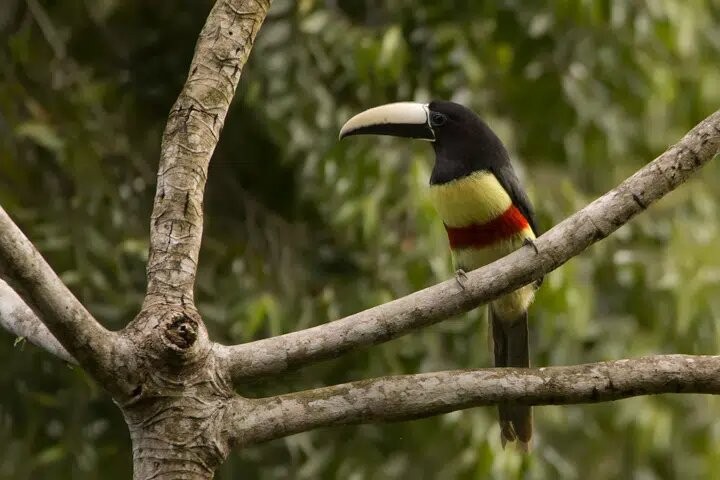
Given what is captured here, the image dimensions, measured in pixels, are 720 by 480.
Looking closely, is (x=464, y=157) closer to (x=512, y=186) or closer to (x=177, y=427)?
(x=512, y=186)

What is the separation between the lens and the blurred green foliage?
9.69ft

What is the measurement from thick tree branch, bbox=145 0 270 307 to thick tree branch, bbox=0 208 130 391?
4.9 inches

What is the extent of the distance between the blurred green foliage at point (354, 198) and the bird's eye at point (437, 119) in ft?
1.40

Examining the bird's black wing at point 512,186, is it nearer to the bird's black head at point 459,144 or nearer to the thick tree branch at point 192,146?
the bird's black head at point 459,144

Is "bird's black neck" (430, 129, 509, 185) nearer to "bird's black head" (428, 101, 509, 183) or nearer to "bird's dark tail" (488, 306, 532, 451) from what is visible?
"bird's black head" (428, 101, 509, 183)

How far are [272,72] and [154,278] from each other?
1.56m

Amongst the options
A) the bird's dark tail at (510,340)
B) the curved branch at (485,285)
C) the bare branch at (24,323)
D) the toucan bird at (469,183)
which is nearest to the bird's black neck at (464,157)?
the toucan bird at (469,183)

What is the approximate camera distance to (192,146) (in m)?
1.81

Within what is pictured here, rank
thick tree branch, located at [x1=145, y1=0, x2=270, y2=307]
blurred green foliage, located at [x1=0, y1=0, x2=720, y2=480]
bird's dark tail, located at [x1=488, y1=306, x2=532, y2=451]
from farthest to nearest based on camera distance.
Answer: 1. blurred green foliage, located at [x1=0, y1=0, x2=720, y2=480]
2. bird's dark tail, located at [x1=488, y1=306, x2=532, y2=451]
3. thick tree branch, located at [x1=145, y1=0, x2=270, y2=307]

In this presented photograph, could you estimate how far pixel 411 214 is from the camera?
2984 mm

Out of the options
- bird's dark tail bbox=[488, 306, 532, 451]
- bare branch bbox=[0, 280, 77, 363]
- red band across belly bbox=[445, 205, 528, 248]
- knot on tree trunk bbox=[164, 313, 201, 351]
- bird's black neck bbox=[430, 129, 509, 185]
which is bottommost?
knot on tree trunk bbox=[164, 313, 201, 351]

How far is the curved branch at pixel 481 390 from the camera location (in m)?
1.62

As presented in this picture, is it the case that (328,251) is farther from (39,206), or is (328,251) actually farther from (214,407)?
(214,407)

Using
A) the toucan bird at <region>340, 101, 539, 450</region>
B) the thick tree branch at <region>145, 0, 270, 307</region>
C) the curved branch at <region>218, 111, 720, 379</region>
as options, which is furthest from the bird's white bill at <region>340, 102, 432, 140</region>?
the curved branch at <region>218, 111, 720, 379</region>
